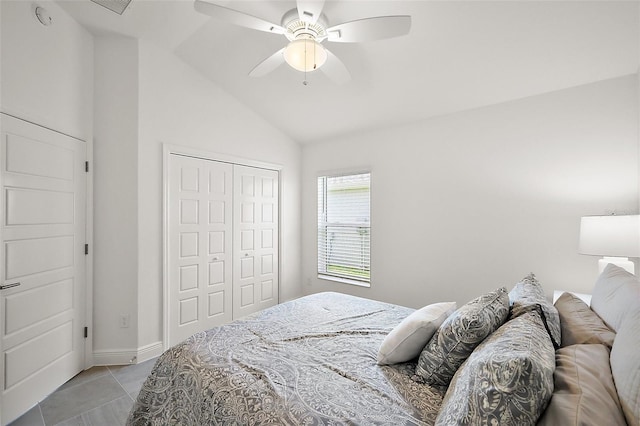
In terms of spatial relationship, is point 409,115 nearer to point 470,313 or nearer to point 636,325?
point 470,313

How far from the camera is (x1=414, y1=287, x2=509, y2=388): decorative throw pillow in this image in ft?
3.93

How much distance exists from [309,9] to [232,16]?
471 mm

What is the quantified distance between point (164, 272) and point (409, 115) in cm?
307

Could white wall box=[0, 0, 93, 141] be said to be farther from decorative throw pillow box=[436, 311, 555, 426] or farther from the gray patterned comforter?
decorative throw pillow box=[436, 311, 555, 426]

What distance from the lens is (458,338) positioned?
121cm

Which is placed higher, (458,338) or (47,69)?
(47,69)

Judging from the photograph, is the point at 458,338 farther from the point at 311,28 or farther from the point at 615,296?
the point at 311,28

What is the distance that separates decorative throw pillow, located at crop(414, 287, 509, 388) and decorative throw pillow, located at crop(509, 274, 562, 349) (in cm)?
5

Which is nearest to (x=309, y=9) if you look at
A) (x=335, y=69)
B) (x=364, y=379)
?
(x=335, y=69)

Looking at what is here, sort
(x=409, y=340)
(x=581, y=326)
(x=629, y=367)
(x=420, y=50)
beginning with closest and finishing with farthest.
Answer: (x=629, y=367), (x=581, y=326), (x=409, y=340), (x=420, y=50)

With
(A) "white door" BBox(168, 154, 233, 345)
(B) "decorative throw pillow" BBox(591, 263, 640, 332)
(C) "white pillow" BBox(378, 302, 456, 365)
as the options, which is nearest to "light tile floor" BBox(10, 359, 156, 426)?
(A) "white door" BBox(168, 154, 233, 345)

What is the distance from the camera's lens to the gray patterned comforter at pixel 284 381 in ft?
3.70

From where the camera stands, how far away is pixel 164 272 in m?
2.92

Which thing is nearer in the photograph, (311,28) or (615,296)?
(615,296)
